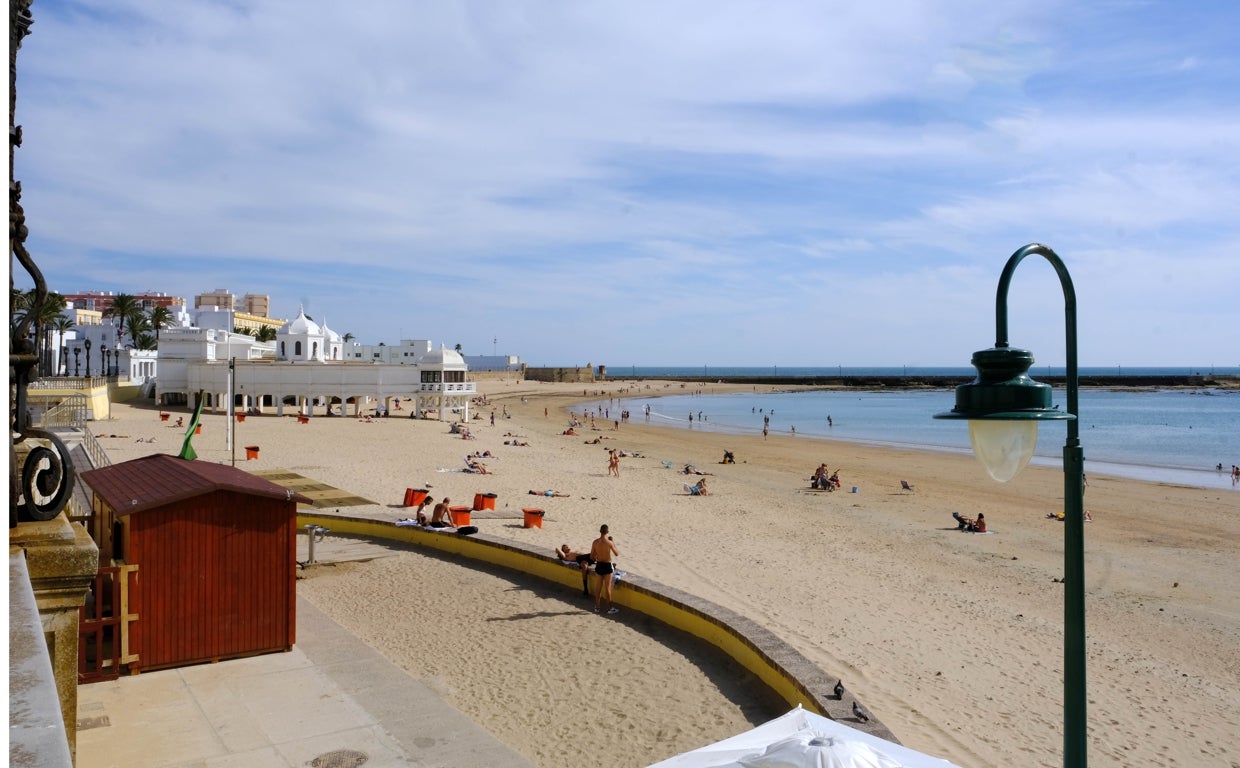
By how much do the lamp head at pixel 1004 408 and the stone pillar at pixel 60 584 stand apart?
4.05 metres

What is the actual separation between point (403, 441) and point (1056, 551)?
26859mm

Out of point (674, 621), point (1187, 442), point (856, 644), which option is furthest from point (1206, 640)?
point (1187, 442)

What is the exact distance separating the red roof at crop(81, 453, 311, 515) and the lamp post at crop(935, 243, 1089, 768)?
7510mm

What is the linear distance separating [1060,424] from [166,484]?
69.8 meters

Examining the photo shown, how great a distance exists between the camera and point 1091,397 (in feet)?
386

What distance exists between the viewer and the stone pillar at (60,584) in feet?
13.9

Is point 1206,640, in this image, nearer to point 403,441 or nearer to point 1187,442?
point 403,441

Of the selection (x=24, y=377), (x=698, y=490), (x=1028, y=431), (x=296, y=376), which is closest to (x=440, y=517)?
(x=24, y=377)

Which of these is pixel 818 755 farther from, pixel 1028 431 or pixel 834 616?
pixel 834 616

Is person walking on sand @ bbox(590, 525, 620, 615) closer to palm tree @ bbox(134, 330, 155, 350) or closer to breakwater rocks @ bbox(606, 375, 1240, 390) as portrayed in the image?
palm tree @ bbox(134, 330, 155, 350)

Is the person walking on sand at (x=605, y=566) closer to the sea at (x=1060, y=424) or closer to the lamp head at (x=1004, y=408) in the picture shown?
the lamp head at (x=1004, y=408)

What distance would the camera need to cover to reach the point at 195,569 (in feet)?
29.6

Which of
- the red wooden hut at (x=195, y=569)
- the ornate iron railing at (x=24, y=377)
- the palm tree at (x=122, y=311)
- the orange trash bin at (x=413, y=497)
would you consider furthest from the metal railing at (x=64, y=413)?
the palm tree at (x=122, y=311)

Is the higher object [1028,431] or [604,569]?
[1028,431]
